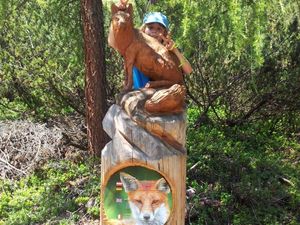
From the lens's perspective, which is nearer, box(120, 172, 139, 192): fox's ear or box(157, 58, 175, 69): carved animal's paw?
box(120, 172, 139, 192): fox's ear

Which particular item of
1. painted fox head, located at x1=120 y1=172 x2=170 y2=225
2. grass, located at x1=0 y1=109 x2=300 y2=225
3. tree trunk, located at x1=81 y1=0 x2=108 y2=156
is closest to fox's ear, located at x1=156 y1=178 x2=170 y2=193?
painted fox head, located at x1=120 y1=172 x2=170 y2=225

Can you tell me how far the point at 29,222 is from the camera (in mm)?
5512

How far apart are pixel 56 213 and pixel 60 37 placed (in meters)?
2.62

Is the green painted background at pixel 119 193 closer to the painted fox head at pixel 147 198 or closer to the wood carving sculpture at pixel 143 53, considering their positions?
the painted fox head at pixel 147 198

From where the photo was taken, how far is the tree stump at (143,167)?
3920 millimetres

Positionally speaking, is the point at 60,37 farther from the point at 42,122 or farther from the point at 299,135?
the point at 299,135

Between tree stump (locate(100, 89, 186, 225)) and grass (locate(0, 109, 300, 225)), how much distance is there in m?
1.49

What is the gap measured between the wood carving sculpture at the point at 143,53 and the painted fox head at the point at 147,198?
2.57 feet

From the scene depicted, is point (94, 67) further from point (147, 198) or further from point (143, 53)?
point (147, 198)

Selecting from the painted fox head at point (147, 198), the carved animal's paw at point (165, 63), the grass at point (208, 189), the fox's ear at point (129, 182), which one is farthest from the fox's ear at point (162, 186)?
the grass at point (208, 189)

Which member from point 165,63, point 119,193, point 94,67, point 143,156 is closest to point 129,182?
point 119,193

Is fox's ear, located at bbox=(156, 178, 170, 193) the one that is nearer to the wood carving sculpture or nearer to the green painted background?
the green painted background

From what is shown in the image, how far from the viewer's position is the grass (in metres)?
5.53

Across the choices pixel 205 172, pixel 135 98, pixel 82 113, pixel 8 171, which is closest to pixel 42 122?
pixel 82 113
